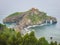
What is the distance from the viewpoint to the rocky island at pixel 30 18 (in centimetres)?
446

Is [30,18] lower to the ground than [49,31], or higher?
higher

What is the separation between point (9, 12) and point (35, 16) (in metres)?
0.54

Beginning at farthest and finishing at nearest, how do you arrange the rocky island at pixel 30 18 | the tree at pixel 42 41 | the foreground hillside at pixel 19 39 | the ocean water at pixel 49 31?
the rocky island at pixel 30 18 → the ocean water at pixel 49 31 → the tree at pixel 42 41 → the foreground hillside at pixel 19 39

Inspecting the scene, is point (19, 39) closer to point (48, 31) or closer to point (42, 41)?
point (42, 41)

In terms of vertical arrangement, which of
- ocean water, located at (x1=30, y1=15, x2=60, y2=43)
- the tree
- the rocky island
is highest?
the rocky island

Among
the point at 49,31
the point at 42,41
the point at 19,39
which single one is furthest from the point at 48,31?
the point at 19,39

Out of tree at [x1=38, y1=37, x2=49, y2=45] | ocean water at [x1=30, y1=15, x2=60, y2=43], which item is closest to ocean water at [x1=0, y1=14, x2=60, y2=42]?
ocean water at [x1=30, y1=15, x2=60, y2=43]

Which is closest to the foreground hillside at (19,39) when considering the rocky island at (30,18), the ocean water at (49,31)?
the ocean water at (49,31)

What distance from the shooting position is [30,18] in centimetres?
449

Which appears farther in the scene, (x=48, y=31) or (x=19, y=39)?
(x=48, y=31)

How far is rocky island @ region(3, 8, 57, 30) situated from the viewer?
4465mm

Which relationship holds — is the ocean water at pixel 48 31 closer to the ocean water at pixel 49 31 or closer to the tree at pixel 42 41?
the ocean water at pixel 49 31

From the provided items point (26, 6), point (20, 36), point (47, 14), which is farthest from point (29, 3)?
point (20, 36)

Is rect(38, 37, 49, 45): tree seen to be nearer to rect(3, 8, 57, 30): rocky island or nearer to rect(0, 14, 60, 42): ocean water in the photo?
rect(0, 14, 60, 42): ocean water
